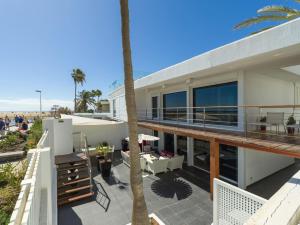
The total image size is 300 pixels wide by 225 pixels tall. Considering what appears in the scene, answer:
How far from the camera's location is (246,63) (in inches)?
294

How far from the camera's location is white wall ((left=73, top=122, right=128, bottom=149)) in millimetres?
16062

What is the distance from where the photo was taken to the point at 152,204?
7699 mm

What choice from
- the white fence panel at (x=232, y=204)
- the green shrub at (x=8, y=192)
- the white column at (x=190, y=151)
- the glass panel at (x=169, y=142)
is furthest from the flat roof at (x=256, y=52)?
the green shrub at (x=8, y=192)

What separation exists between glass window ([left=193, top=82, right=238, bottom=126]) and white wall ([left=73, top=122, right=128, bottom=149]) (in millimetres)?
8626

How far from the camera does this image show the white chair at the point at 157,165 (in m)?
10.7

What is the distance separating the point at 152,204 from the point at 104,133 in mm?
10541

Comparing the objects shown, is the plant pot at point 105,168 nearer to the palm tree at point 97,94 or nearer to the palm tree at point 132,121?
the palm tree at point 132,121

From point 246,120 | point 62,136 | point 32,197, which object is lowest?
point 62,136

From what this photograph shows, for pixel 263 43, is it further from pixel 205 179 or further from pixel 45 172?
pixel 45 172

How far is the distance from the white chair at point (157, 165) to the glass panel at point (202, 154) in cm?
251

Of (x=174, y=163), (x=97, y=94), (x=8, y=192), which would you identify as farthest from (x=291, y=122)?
(x=97, y=94)

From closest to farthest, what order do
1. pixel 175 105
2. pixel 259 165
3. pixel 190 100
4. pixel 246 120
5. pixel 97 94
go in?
pixel 246 120 → pixel 259 165 → pixel 190 100 → pixel 175 105 → pixel 97 94

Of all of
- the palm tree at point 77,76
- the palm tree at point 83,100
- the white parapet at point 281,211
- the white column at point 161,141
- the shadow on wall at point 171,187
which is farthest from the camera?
the palm tree at point 83,100

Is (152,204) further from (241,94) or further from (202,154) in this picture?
(241,94)
